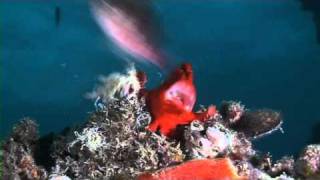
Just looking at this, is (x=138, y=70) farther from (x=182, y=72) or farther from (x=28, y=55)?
(x=28, y=55)

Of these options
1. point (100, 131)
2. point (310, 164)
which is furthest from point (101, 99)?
point (310, 164)

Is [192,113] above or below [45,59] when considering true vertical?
below

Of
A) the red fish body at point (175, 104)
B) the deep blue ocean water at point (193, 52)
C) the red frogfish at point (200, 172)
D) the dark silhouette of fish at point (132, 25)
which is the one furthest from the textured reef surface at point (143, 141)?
the deep blue ocean water at point (193, 52)

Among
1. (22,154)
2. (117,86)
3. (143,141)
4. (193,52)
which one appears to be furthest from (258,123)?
(193,52)

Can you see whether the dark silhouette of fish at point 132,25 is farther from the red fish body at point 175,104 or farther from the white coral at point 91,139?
the white coral at point 91,139

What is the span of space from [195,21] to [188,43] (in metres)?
2.93

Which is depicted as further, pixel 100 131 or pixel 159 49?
pixel 100 131

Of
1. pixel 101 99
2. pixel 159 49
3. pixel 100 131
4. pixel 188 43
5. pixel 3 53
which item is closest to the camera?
pixel 159 49

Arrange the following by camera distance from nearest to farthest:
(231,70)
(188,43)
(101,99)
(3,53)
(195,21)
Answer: (101,99) < (195,21) < (188,43) < (3,53) < (231,70)

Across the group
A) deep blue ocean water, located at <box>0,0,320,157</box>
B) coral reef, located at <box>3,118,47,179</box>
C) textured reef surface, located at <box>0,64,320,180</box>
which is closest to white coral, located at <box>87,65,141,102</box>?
textured reef surface, located at <box>0,64,320,180</box>

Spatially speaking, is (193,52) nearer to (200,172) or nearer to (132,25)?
(132,25)

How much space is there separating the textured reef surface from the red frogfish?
53 cm

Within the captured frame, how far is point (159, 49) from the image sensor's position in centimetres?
343

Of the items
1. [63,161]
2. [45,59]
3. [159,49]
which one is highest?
[45,59]
